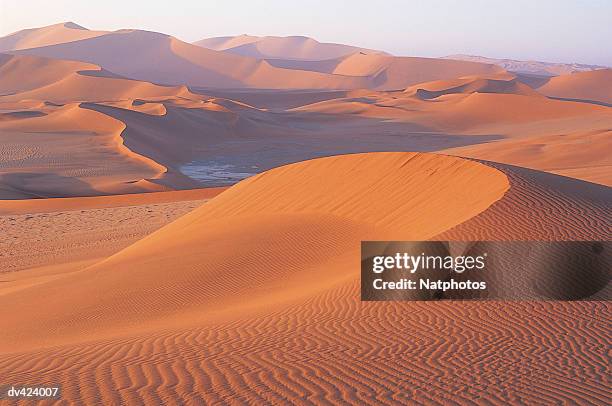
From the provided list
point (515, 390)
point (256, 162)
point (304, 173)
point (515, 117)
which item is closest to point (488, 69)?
point (515, 117)

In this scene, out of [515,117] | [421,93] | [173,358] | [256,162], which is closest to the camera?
[173,358]

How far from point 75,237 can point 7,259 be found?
235 centimetres

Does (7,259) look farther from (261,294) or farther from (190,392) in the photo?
(190,392)

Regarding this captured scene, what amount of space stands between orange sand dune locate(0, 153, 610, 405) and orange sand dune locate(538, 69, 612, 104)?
93.2m

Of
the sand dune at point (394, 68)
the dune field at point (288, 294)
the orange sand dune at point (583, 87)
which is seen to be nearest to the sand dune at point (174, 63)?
the sand dune at point (394, 68)

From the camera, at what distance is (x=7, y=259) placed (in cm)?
1496

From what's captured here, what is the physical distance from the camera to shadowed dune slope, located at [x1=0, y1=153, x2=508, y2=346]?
9.06 metres
